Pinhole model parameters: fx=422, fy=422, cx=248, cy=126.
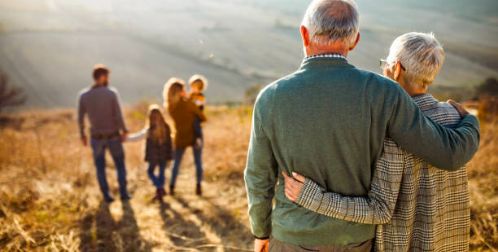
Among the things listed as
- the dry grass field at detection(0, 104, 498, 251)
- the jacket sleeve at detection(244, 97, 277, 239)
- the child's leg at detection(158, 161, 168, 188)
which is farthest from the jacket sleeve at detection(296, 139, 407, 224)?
the child's leg at detection(158, 161, 168, 188)

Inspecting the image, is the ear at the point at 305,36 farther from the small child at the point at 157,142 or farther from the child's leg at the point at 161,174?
the child's leg at the point at 161,174

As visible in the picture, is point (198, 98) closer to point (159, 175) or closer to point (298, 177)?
point (159, 175)

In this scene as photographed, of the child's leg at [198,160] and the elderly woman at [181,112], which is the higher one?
the elderly woman at [181,112]

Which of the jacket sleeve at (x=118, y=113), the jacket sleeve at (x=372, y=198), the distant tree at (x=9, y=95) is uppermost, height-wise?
the jacket sleeve at (x=372, y=198)

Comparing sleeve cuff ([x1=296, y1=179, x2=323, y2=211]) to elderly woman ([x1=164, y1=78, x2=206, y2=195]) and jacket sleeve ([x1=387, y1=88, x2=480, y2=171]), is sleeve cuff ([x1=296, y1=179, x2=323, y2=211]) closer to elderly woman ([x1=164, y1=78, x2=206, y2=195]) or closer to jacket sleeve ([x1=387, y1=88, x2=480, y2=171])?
jacket sleeve ([x1=387, y1=88, x2=480, y2=171])

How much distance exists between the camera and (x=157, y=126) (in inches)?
208

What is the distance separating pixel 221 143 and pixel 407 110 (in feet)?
18.5

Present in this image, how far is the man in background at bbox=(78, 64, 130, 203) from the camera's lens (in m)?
5.25

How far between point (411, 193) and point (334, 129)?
0.44m

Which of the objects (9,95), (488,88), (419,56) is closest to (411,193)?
(419,56)

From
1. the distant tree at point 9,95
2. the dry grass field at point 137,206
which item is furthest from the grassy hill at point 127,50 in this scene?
the dry grass field at point 137,206

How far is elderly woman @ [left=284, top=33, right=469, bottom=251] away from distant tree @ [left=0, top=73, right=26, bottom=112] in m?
24.5

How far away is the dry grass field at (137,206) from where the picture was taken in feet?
12.9

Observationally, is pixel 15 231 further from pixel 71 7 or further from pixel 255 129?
pixel 71 7
